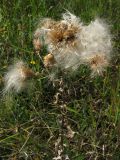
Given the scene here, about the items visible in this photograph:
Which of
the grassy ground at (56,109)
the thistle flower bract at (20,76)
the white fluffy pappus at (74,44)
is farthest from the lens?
the grassy ground at (56,109)

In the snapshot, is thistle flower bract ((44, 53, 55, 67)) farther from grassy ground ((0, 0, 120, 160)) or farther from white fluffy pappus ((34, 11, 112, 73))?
grassy ground ((0, 0, 120, 160))

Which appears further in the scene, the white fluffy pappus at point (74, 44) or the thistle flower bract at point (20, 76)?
the thistle flower bract at point (20, 76)

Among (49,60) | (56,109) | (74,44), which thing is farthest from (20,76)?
(56,109)

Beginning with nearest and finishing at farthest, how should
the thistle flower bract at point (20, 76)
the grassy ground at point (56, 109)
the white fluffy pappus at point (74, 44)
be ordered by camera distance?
the white fluffy pappus at point (74, 44) → the thistle flower bract at point (20, 76) → the grassy ground at point (56, 109)

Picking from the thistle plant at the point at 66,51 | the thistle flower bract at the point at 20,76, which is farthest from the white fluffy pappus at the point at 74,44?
the thistle flower bract at the point at 20,76

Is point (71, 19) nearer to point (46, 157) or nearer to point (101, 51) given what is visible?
point (101, 51)

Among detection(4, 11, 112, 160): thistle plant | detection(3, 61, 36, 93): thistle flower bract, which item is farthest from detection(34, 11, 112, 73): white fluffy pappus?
detection(3, 61, 36, 93): thistle flower bract

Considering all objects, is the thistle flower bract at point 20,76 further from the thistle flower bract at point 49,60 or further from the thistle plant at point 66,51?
the thistle flower bract at point 49,60

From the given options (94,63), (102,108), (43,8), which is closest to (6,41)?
(43,8)

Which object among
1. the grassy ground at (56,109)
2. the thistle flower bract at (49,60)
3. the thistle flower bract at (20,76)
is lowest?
the grassy ground at (56,109)
